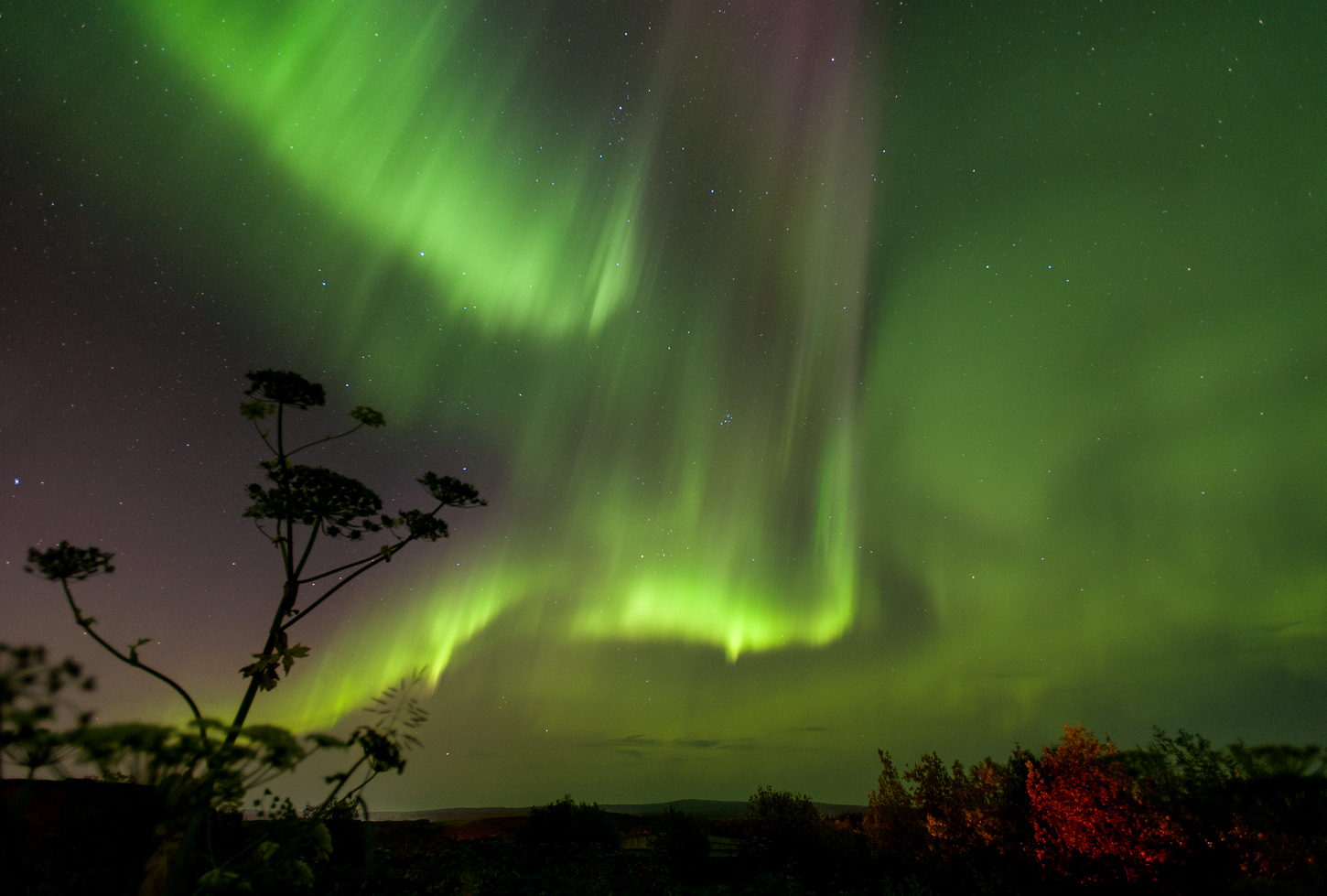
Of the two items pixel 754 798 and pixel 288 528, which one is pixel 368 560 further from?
pixel 754 798

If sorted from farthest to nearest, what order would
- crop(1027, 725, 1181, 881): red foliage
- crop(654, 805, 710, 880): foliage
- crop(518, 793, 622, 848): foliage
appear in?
crop(518, 793, 622, 848): foliage, crop(654, 805, 710, 880): foliage, crop(1027, 725, 1181, 881): red foliage

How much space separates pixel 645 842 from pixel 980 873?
12.3 meters

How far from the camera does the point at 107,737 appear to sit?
337 centimetres

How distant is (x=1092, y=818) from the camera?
692 inches

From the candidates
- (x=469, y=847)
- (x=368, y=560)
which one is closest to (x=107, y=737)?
(x=368, y=560)

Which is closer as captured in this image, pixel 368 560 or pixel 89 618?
pixel 89 618

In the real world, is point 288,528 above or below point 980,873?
above

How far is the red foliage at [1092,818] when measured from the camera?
1664 centimetres

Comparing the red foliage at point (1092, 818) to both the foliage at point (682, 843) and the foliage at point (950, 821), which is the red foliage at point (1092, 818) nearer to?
the foliage at point (950, 821)

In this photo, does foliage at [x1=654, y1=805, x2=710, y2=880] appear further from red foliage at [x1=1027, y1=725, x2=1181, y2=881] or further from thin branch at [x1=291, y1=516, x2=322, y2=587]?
thin branch at [x1=291, y1=516, x2=322, y2=587]

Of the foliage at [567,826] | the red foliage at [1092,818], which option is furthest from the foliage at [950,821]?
the foliage at [567,826]

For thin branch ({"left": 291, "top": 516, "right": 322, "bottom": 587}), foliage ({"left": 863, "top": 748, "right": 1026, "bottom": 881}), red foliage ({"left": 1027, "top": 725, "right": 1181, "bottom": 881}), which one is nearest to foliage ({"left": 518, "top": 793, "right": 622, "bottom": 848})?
foliage ({"left": 863, "top": 748, "right": 1026, "bottom": 881})

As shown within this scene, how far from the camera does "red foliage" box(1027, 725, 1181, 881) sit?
54.6 feet

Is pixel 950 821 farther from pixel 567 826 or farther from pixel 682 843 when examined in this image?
pixel 567 826
